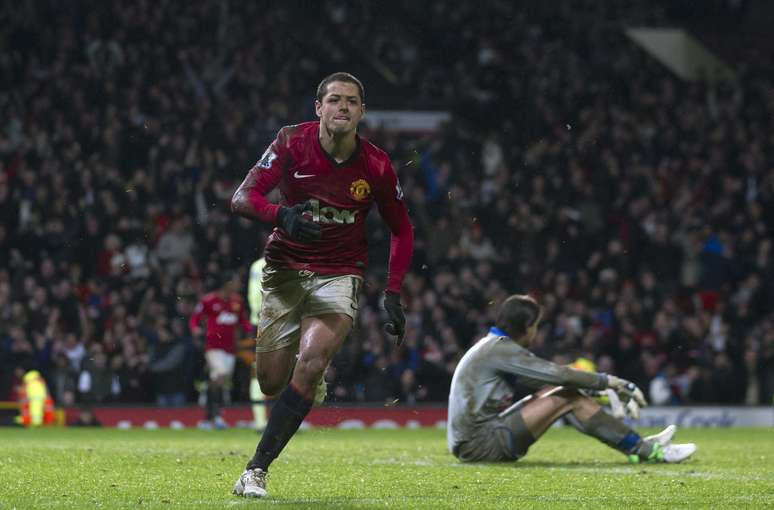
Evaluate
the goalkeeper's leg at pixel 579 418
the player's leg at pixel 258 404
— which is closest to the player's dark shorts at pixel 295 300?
the goalkeeper's leg at pixel 579 418

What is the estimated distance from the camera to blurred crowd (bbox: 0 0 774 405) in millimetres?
19312

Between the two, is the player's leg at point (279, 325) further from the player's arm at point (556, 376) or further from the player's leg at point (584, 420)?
the player's leg at point (584, 420)

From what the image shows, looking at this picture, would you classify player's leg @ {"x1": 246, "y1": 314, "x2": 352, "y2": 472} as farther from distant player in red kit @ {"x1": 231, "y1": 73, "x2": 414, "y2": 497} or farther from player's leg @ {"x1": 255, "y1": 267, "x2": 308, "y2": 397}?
player's leg @ {"x1": 255, "y1": 267, "x2": 308, "y2": 397}

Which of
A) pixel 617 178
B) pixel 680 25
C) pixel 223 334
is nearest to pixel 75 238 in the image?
pixel 223 334

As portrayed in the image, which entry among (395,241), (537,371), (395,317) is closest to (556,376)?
(537,371)

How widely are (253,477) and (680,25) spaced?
83.2 feet

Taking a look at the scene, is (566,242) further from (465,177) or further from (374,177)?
(374,177)

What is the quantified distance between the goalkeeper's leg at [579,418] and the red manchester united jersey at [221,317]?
284 inches

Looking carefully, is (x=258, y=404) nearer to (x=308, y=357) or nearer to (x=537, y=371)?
(x=537, y=371)

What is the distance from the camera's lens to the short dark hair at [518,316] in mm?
10188

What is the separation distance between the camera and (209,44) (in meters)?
24.5

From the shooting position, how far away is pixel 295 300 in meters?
8.06

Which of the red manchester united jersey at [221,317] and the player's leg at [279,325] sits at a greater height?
the player's leg at [279,325]

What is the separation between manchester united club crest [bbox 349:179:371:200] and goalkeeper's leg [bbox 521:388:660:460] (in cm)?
283
